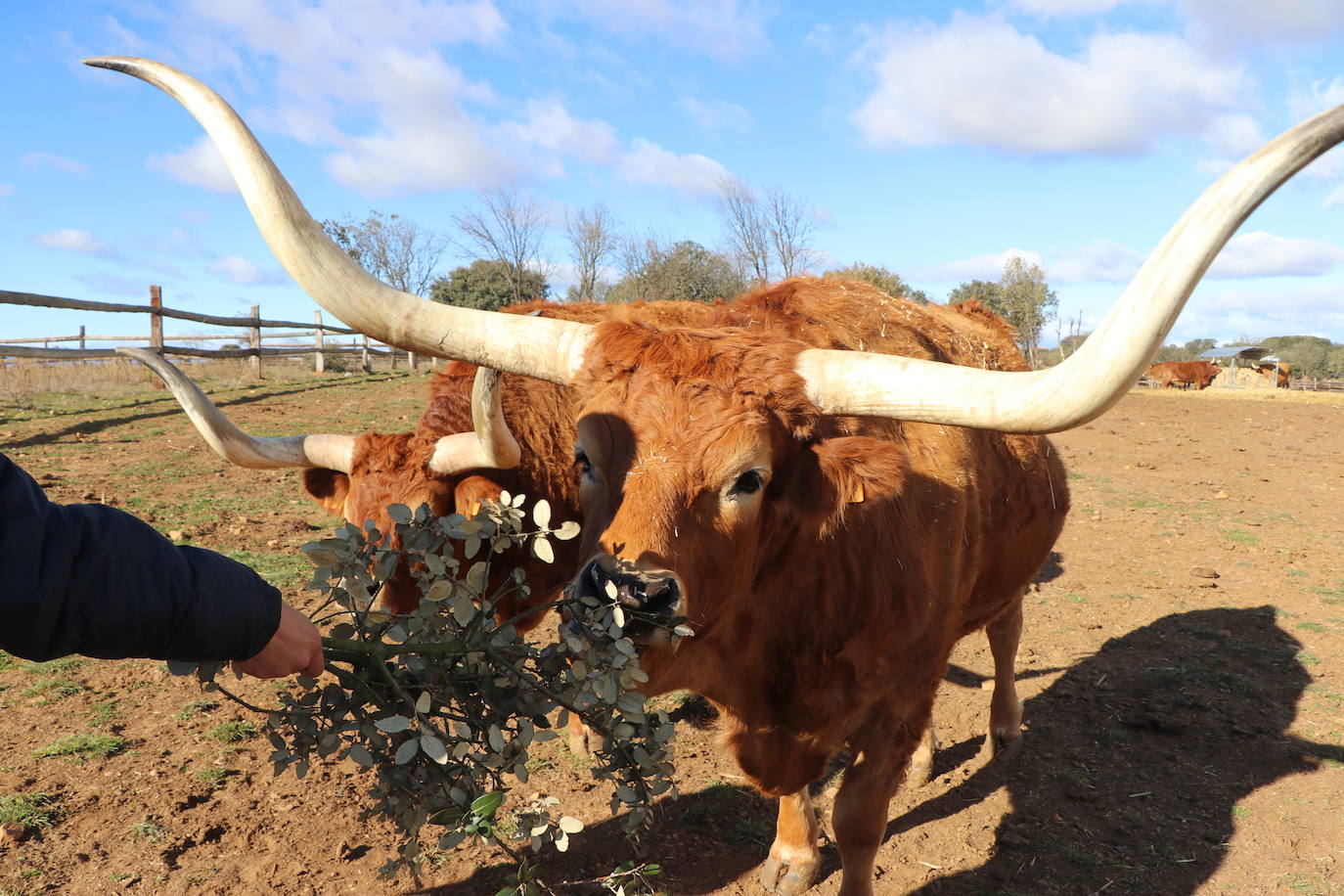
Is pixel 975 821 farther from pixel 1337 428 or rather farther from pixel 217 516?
pixel 1337 428

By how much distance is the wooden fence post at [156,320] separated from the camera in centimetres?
1672

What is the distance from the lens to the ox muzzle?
80.7 inches

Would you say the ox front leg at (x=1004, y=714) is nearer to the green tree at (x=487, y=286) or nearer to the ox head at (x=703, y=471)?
the ox head at (x=703, y=471)

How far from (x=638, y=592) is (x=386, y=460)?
269cm

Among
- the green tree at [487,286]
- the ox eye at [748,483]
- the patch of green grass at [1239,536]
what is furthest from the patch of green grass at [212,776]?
the green tree at [487,286]

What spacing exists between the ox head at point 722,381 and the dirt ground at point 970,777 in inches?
82.4

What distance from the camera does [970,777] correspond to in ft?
15.5

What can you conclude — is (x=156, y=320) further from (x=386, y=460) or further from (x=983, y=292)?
(x=983, y=292)

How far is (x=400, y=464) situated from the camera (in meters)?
4.34

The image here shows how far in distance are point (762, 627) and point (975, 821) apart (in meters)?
2.14

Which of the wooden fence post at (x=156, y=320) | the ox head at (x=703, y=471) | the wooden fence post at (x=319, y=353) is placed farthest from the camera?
the wooden fence post at (x=319, y=353)

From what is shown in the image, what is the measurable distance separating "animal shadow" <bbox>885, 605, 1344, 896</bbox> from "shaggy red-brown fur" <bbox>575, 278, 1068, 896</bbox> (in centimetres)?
106

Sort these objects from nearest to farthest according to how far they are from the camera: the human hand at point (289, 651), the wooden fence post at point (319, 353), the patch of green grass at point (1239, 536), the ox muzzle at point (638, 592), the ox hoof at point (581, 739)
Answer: the human hand at point (289, 651) → the ox muzzle at point (638, 592) → the ox hoof at point (581, 739) → the patch of green grass at point (1239, 536) → the wooden fence post at point (319, 353)

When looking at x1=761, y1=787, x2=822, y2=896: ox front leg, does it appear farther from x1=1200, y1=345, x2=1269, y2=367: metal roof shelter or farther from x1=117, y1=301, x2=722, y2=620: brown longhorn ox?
x1=1200, y1=345, x2=1269, y2=367: metal roof shelter
